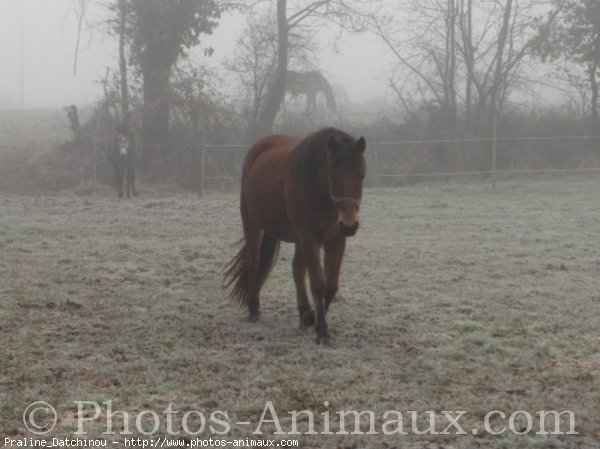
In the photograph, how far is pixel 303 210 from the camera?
5059 millimetres

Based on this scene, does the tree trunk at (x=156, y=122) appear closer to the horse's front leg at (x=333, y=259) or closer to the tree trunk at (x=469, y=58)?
the tree trunk at (x=469, y=58)

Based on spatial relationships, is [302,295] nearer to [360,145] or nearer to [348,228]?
[348,228]

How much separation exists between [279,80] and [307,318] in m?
16.9

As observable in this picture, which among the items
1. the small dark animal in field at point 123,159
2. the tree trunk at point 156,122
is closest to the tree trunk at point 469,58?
the tree trunk at point 156,122

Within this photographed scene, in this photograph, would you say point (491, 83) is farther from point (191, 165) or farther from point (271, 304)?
point (271, 304)

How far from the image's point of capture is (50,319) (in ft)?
18.1

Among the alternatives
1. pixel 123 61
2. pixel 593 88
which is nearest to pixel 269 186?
pixel 123 61

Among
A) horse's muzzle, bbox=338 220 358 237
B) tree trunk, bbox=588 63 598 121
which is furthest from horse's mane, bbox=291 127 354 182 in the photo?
tree trunk, bbox=588 63 598 121

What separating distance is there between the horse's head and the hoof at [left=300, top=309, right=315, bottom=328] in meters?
0.91

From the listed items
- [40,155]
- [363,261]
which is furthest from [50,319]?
[40,155]

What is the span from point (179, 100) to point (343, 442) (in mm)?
17911

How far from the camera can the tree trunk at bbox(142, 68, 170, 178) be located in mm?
19828

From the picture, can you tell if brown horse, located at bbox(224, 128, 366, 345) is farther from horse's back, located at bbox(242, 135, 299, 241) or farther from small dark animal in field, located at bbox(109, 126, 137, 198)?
small dark animal in field, located at bbox(109, 126, 137, 198)

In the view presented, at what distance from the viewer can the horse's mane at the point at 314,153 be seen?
493 centimetres
